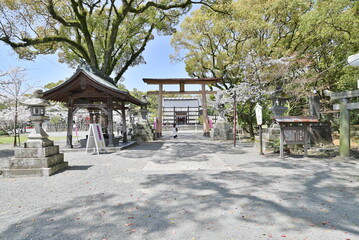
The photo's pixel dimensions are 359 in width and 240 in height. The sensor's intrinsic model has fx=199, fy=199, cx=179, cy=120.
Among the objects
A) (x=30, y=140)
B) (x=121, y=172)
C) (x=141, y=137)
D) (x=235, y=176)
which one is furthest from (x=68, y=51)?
(x=235, y=176)

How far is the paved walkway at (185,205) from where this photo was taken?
258 centimetres

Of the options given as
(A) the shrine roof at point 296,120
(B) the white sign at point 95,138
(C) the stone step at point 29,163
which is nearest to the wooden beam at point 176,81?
(B) the white sign at point 95,138

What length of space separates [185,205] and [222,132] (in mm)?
11964

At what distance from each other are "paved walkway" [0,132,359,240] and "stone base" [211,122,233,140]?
904 centimetres

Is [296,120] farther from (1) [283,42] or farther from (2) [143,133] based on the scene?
(2) [143,133]

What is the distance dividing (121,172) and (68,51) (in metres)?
15.8

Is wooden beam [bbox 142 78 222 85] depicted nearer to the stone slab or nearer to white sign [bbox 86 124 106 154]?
white sign [bbox 86 124 106 154]

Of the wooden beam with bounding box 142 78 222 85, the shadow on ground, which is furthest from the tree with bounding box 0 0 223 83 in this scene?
the shadow on ground

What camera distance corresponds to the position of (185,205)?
340 centimetres

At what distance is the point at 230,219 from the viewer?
2891mm

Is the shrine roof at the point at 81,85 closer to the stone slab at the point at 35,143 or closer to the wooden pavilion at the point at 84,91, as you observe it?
the wooden pavilion at the point at 84,91

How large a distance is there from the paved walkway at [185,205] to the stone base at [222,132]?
9.04 meters

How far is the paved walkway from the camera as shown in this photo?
102 inches

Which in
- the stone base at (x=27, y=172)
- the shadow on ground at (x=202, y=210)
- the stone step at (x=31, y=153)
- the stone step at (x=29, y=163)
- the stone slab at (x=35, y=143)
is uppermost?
the stone slab at (x=35, y=143)
